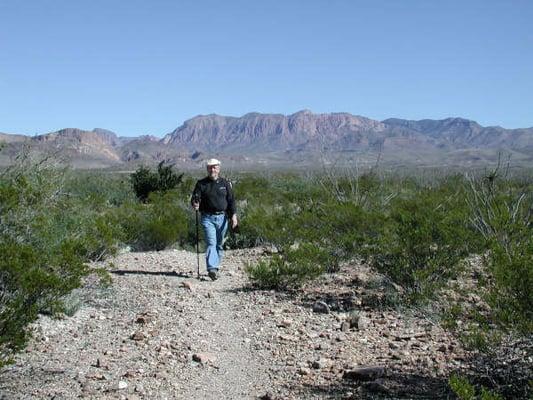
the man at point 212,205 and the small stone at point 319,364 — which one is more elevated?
the man at point 212,205

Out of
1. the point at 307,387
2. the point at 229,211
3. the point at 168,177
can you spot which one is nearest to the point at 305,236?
the point at 229,211

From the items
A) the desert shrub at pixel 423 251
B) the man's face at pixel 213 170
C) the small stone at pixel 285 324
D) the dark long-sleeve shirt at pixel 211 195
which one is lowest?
the small stone at pixel 285 324

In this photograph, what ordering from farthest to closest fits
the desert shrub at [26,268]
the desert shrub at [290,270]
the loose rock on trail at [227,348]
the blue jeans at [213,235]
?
the blue jeans at [213,235]
the desert shrub at [290,270]
the loose rock on trail at [227,348]
the desert shrub at [26,268]

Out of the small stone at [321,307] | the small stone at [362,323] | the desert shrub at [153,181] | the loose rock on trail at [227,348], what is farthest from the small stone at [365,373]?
the desert shrub at [153,181]

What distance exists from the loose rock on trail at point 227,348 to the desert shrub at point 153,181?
14.2m

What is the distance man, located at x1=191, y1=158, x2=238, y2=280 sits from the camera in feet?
32.4

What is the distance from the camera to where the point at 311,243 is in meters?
10.3

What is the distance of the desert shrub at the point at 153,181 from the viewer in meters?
23.4

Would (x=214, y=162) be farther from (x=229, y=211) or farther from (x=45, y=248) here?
(x=45, y=248)

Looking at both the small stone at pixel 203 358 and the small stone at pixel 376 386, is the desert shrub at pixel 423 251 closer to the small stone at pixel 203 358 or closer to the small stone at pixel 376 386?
the small stone at pixel 376 386

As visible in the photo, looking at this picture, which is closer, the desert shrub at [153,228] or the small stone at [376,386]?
the small stone at [376,386]

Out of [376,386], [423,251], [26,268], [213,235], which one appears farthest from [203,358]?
[213,235]

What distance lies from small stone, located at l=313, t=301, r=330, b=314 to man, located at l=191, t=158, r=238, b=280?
88.4 inches

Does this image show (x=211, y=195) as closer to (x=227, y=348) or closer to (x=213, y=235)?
(x=213, y=235)
